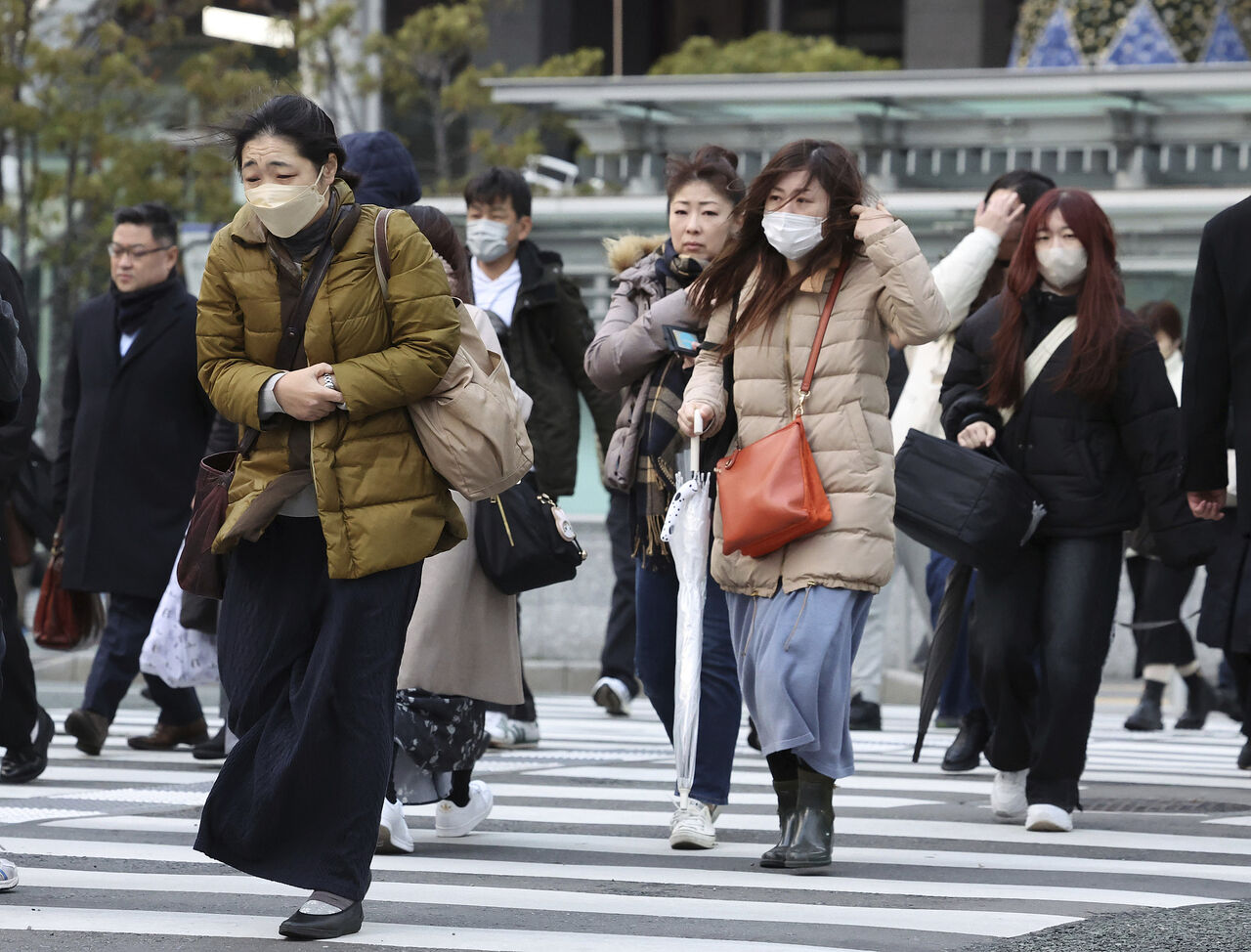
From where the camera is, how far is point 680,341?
6.80 metres

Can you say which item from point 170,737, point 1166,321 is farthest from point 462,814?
point 1166,321

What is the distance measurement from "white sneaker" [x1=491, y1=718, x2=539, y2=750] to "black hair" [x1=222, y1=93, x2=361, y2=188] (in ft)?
15.8

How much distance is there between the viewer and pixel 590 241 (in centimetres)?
1588

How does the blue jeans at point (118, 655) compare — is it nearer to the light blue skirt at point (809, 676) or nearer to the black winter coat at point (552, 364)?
the black winter coat at point (552, 364)

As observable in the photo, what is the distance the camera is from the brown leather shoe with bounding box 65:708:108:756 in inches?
366

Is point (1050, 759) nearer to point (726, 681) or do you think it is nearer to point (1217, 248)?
point (726, 681)

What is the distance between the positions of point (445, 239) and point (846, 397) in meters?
1.25

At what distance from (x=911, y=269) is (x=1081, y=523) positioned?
127cm

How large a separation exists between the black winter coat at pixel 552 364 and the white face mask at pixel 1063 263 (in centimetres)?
242

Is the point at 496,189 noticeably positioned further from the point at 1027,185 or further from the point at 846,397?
the point at 846,397

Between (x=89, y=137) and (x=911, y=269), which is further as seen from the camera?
(x=89, y=137)

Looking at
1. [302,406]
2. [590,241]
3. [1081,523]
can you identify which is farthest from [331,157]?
[590,241]

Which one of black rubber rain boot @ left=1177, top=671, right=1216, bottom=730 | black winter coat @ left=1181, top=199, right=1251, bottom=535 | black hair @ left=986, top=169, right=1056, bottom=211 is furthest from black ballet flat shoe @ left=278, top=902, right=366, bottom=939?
black rubber rain boot @ left=1177, top=671, right=1216, bottom=730

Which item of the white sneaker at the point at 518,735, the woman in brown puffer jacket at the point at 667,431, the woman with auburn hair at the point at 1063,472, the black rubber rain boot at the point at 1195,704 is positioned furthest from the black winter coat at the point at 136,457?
the black rubber rain boot at the point at 1195,704
